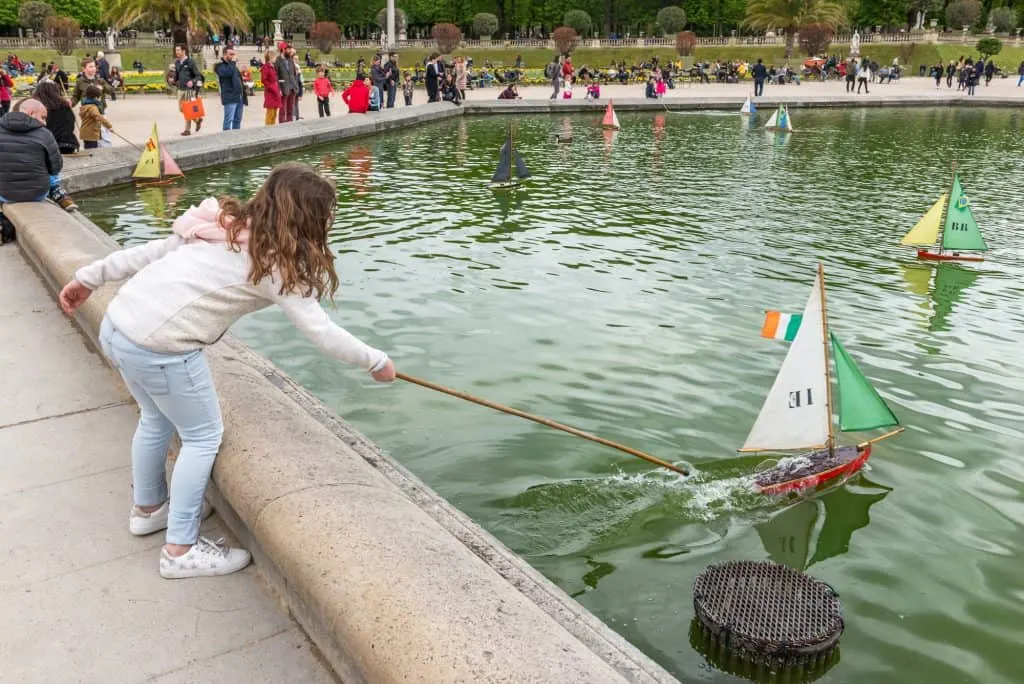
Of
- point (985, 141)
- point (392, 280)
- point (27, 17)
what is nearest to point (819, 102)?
point (985, 141)

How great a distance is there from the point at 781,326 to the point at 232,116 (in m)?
19.5

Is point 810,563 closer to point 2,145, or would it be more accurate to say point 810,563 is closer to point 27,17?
point 2,145

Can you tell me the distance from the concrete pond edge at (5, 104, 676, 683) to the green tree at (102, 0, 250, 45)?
51.8 metres

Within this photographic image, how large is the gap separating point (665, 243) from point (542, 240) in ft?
6.18

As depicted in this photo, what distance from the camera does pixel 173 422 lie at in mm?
3908

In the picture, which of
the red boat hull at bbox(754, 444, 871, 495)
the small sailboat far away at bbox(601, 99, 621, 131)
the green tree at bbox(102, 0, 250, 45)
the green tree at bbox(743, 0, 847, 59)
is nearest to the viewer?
the red boat hull at bbox(754, 444, 871, 495)

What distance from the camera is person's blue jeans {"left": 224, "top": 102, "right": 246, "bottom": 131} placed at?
2272cm

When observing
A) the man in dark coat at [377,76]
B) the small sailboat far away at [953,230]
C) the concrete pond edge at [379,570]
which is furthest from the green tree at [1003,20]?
the concrete pond edge at [379,570]

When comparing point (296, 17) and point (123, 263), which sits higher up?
point (296, 17)

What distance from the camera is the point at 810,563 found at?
5.90m

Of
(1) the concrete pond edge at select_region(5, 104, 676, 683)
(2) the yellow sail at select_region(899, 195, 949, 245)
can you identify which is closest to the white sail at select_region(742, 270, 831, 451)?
(1) the concrete pond edge at select_region(5, 104, 676, 683)

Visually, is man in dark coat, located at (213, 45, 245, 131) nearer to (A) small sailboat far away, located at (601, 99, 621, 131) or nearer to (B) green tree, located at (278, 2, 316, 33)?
(A) small sailboat far away, located at (601, 99, 621, 131)

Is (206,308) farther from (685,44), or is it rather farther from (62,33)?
(685,44)

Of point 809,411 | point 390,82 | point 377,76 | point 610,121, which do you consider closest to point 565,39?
point 390,82
